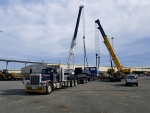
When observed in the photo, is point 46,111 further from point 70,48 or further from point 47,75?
point 70,48

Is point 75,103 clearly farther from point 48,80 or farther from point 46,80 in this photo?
point 48,80

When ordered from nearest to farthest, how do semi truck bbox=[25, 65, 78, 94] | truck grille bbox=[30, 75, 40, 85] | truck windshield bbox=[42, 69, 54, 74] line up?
semi truck bbox=[25, 65, 78, 94], truck grille bbox=[30, 75, 40, 85], truck windshield bbox=[42, 69, 54, 74]

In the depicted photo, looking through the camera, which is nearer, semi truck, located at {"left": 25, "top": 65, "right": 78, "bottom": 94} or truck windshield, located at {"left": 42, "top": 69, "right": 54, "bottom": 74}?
semi truck, located at {"left": 25, "top": 65, "right": 78, "bottom": 94}

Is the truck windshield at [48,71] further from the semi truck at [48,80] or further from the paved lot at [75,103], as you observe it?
the paved lot at [75,103]

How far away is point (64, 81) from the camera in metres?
24.8

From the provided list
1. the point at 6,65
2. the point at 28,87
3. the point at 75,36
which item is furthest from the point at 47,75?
the point at 6,65

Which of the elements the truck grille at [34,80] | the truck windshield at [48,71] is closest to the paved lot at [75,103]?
the truck grille at [34,80]

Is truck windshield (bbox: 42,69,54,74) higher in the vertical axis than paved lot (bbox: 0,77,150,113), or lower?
higher

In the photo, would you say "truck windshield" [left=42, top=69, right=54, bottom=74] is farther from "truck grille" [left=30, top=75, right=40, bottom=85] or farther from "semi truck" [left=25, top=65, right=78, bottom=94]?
"truck grille" [left=30, top=75, right=40, bottom=85]

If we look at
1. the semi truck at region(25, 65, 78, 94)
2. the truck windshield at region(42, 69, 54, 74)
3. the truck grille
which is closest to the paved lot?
the semi truck at region(25, 65, 78, 94)

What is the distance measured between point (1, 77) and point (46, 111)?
46.0 meters

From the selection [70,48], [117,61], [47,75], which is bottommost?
[47,75]

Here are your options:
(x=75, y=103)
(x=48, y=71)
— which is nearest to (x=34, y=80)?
(x=48, y=71)

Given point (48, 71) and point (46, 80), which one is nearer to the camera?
point (46, 80)
